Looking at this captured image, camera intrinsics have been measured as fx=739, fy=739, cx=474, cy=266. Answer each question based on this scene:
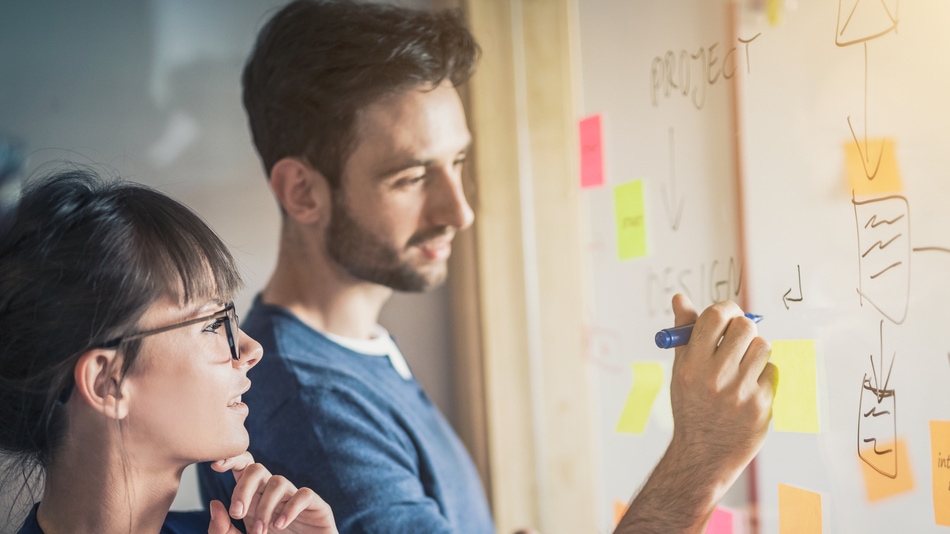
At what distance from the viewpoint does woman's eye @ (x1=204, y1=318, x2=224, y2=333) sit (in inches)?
28.3

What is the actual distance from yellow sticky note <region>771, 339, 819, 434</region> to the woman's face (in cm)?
57

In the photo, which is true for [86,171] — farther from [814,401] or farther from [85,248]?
[814,401]

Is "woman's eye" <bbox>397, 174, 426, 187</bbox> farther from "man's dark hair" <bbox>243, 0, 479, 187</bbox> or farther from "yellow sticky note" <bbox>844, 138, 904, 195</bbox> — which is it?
"yellow sticky note" <bbox>844, 138, 904, 195</bbox>

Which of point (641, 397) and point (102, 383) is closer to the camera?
point (102, 383)

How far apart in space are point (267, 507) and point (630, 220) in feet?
2.16

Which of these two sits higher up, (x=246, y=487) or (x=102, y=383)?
(x=102, y=383)

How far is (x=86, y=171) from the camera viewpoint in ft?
2.49

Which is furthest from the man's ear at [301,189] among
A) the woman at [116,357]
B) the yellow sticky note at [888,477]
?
the yellow sticky note at [888,477]

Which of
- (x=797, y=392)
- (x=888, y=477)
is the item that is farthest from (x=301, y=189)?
(x=888, y=477)

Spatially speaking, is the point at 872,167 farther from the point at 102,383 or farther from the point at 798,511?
the point at 102,383

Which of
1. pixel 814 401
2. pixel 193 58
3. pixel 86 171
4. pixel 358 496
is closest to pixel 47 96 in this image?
pixel 193 58

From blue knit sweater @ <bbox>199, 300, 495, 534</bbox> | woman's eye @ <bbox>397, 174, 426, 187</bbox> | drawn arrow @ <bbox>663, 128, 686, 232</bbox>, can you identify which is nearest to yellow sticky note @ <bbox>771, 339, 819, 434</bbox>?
drawn arrow @ <bbox>663, 128, 686, 232</bbox>

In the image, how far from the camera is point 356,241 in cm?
107

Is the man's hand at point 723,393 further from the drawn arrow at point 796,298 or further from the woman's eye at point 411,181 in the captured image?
the woman's eye at point 411,181
